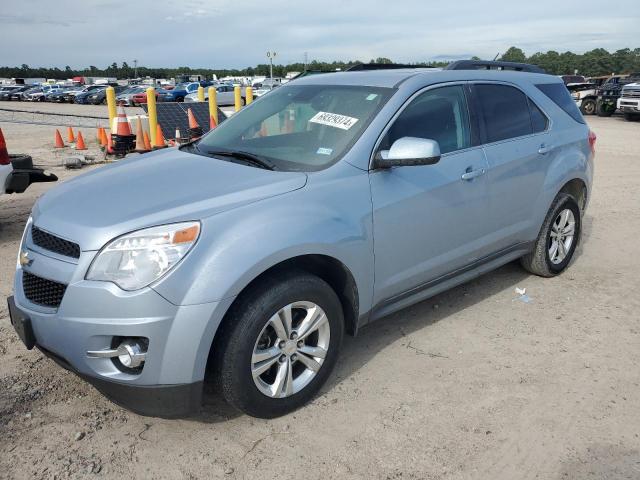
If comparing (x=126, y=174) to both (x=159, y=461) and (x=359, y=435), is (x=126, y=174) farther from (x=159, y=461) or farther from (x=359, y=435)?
(x=359, y=435)

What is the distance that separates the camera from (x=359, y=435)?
284 cm

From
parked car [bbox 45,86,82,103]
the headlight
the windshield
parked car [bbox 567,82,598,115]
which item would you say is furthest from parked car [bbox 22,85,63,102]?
the headlight

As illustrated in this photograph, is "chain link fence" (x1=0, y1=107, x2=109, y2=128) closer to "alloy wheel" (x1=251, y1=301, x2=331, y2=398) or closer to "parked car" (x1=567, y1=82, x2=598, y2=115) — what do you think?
"parked car" (x1=567, y1=82, x2=598, y2=115)

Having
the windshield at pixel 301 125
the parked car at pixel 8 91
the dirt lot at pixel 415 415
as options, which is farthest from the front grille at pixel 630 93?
the parked car at pixel 8 91

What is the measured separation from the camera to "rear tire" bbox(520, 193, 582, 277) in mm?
4703

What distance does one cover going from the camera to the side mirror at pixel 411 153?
121 inches

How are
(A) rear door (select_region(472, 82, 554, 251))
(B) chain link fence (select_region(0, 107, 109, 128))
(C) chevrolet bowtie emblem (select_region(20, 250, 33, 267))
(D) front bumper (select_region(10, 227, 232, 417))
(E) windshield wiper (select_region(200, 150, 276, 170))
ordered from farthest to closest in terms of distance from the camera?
(B) chain link fence (select_region(0, 107, 109, 128))
(A) rear door (select_region(472, 82, 554, 251))
(E) windshield wiper (select_region(200, 150, 276, 170))
(C) chevrolet bowtie emblem (select_region(20, 250, 33, 267))
(D) front bumper (select_region(10, 227, 232, 417))

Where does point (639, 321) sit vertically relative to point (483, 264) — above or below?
below

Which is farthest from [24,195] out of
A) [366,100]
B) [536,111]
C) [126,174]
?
[536,111]

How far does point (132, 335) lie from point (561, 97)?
4.17 meters

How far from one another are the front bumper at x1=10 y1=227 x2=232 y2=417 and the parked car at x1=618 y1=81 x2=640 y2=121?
2235 centimetres

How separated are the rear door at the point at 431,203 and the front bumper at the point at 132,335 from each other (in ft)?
3.84

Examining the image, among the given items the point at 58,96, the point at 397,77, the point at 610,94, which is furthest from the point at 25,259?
the point at 58,96

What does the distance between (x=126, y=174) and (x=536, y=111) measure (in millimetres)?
3241
